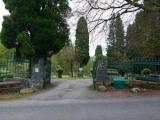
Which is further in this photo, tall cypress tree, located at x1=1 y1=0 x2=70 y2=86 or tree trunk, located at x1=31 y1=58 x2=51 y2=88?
tree trunk, located at x1=31 y1=58 x2=51 y2=88

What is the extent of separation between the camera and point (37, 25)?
2403 centimetres

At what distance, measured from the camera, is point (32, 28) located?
80.0 ft

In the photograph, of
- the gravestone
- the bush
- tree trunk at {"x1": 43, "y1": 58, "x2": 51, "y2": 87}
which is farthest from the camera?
tree trunk at {"x1": 43, "y1": 58, "x2": 51, "y2": 87}

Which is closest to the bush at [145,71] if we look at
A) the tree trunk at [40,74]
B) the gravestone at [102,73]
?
the gravestone at [102,73]

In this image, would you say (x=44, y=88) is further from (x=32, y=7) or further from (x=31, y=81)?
(x=32, y=7)

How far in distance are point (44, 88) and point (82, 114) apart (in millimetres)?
12545

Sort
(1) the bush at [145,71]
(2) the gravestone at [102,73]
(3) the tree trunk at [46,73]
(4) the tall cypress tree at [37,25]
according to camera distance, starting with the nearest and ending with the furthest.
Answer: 1. (2) the gravestone at [102,73]
2. (4) the tall cypress tree at [37,25]
3. (1) the bush at [145,71]
4. (3) the tree trunk at [46,73]

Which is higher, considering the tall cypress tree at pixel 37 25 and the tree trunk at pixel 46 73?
the tall cypress tree at pixel 37 25

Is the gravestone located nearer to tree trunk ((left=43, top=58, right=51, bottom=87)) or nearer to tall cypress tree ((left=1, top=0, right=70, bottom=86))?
tall cypress tree ((left=1, top=0, right=70, bottom=86))

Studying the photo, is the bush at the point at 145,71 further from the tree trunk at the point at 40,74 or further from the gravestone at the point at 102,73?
the tree trunk at the point at 40,74

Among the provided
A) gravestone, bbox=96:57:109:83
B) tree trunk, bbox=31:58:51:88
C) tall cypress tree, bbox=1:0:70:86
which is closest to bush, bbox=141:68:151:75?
gravestone, bbox=96:57:109:83

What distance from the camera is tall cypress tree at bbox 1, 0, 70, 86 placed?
79.2 ft

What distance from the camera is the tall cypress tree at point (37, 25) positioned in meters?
24.1

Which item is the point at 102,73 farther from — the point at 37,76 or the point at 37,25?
the point at 37,25
